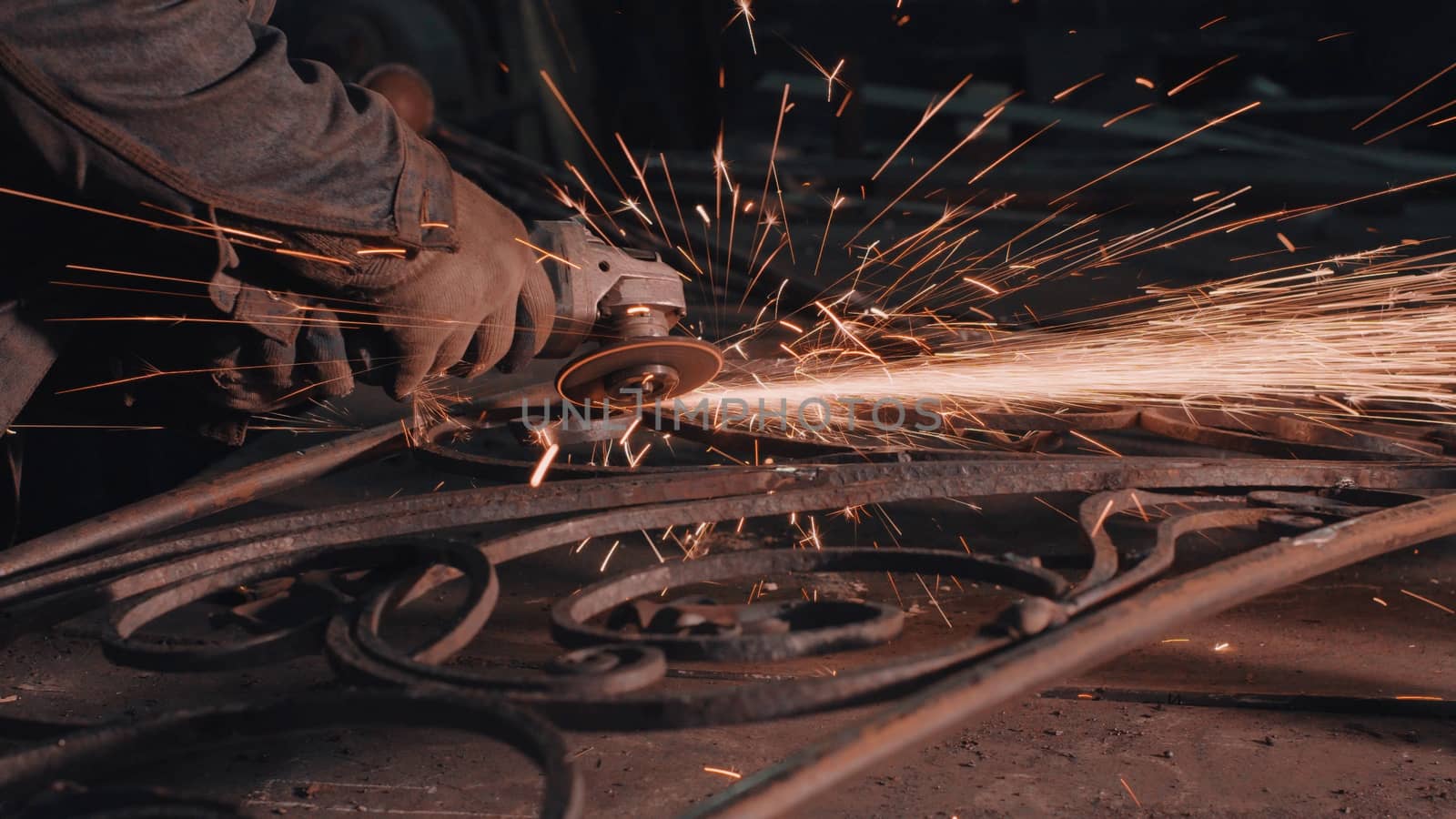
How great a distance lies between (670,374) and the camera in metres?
2.22

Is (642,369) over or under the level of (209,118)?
under

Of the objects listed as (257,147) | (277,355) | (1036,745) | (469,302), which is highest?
(257,147)

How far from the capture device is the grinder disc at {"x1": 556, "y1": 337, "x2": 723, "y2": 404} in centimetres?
212

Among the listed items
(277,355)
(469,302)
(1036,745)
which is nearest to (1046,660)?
(1036,745)

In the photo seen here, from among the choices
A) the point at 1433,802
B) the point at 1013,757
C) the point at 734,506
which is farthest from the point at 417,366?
the point at 1433,802

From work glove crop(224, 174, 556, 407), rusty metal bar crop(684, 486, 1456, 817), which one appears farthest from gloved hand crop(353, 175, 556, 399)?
rusty metal bar crop(684, 486, 1456, 817)

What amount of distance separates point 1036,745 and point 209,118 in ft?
4.79

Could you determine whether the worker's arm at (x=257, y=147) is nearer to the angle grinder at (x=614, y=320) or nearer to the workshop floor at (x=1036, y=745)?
the angle grinder at (x=614, y=320)

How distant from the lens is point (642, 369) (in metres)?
2.18

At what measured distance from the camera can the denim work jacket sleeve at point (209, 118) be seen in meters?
1.47

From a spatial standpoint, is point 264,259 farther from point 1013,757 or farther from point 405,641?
point 1013,757

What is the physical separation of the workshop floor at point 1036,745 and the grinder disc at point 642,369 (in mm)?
486

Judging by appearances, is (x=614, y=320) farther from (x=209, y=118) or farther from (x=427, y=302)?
(x=209, y=118)

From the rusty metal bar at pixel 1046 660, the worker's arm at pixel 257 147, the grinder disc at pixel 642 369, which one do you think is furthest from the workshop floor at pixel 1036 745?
the worker's arm at pixel 257 147
